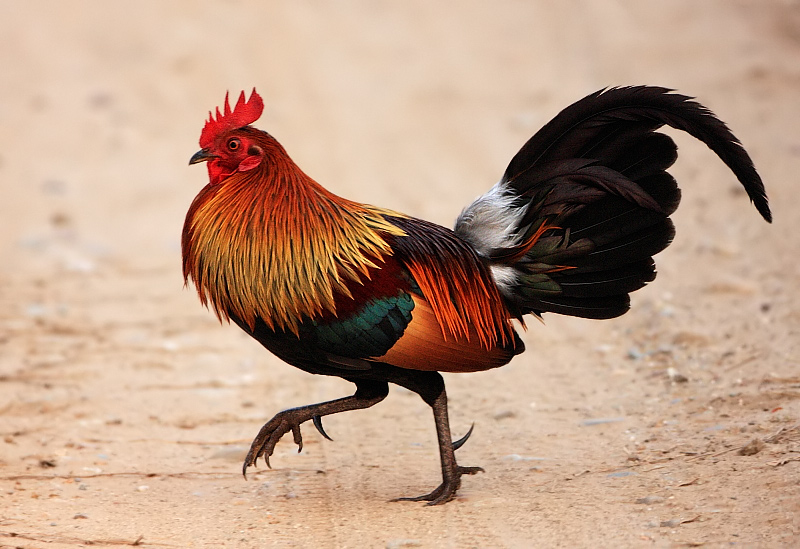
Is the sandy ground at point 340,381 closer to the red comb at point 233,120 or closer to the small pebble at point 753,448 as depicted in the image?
the small pebble at point 753,448

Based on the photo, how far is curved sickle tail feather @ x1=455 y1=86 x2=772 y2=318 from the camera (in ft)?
13.7

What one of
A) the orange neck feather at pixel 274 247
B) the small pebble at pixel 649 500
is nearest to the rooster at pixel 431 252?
the orange neck feather at pixel 274 247

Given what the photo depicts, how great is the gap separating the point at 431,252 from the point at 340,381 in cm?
244

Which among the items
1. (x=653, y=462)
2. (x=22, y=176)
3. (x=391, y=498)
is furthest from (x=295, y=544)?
(x=22, y=176)

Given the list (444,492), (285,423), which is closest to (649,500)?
(444,492)

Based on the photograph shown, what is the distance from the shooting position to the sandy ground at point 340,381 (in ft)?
13.8

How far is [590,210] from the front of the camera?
4.27 m

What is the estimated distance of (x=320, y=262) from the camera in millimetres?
4082

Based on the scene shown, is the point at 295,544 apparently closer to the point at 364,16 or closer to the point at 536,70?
the point at 536,70

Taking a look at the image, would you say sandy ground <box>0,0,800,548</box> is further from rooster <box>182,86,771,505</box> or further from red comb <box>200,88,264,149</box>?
red comb <box>200,88,264,149</box>

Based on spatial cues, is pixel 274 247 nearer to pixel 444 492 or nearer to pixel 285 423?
pixel 285 423

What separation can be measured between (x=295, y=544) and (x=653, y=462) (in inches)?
71.7

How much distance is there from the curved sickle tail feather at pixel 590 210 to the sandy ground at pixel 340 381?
932 mm

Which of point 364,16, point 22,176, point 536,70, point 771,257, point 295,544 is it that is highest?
point 364,16
